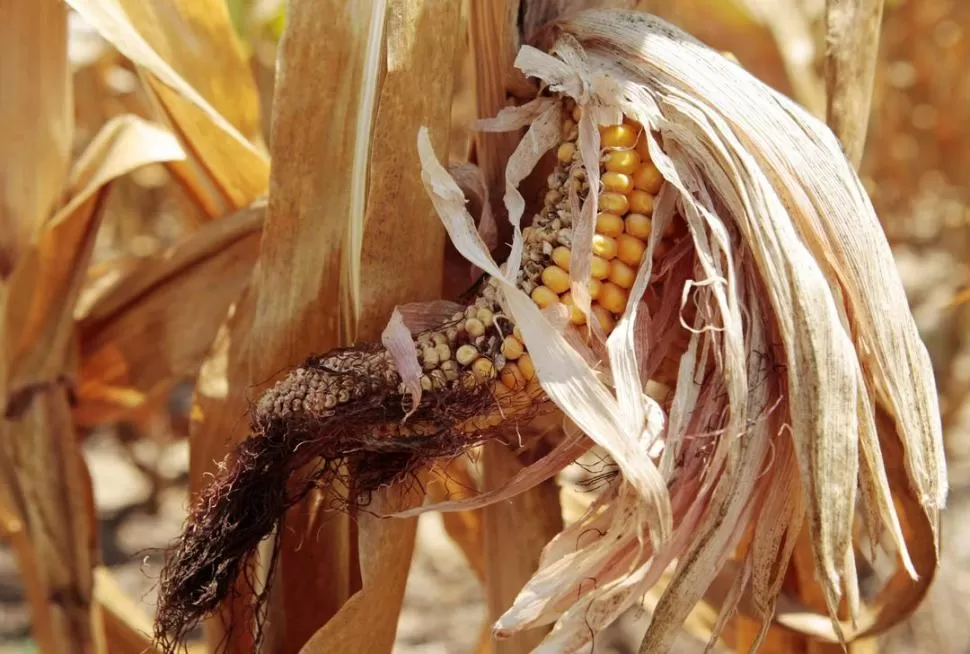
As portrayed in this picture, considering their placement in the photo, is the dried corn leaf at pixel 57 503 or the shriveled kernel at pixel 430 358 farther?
the dried corn leaf at pixel 57 503

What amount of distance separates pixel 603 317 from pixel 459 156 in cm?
73

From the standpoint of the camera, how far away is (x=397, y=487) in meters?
0.69

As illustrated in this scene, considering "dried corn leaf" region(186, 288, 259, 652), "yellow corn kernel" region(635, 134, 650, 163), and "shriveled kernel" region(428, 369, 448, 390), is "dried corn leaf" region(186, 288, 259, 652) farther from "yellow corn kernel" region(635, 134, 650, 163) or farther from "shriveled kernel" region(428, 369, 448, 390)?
"yellow corn kernel" region(635, 134, 650, 163)

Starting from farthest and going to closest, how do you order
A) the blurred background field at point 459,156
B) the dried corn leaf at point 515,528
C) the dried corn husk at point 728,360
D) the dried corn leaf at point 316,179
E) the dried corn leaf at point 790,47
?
the blurred background field at point 459,156, the dried corn leaf at point 790,47, the dried corn leaf at point 515,528, the dried corn leaf at point 316,179, the dried corn husk at point 728,360

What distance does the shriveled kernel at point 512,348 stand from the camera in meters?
0.60

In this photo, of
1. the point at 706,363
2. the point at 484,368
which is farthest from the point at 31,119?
the point at 706,363

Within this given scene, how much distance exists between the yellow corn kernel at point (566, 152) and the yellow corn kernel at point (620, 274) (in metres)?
0.08

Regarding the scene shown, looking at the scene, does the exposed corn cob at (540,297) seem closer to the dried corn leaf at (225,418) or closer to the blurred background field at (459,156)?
the dried corn leaf at (225,418)

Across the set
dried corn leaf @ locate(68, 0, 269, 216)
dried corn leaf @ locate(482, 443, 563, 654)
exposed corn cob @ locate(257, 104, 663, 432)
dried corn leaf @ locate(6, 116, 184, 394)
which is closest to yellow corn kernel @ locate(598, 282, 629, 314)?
exposed corn cob @ locate(257, 104, 663, 432)

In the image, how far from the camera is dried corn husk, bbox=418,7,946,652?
1.84 feet

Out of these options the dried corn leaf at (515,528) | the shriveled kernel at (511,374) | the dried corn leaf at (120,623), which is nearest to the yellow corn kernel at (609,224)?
the shriveled kernel at (511,374)

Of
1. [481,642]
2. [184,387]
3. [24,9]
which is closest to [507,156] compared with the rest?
[24,9]

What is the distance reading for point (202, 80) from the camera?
0.88m

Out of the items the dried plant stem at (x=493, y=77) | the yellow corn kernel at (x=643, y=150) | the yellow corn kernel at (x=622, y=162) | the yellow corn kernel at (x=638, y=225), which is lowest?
the yellow corn kernel at (x=638, y=225)
